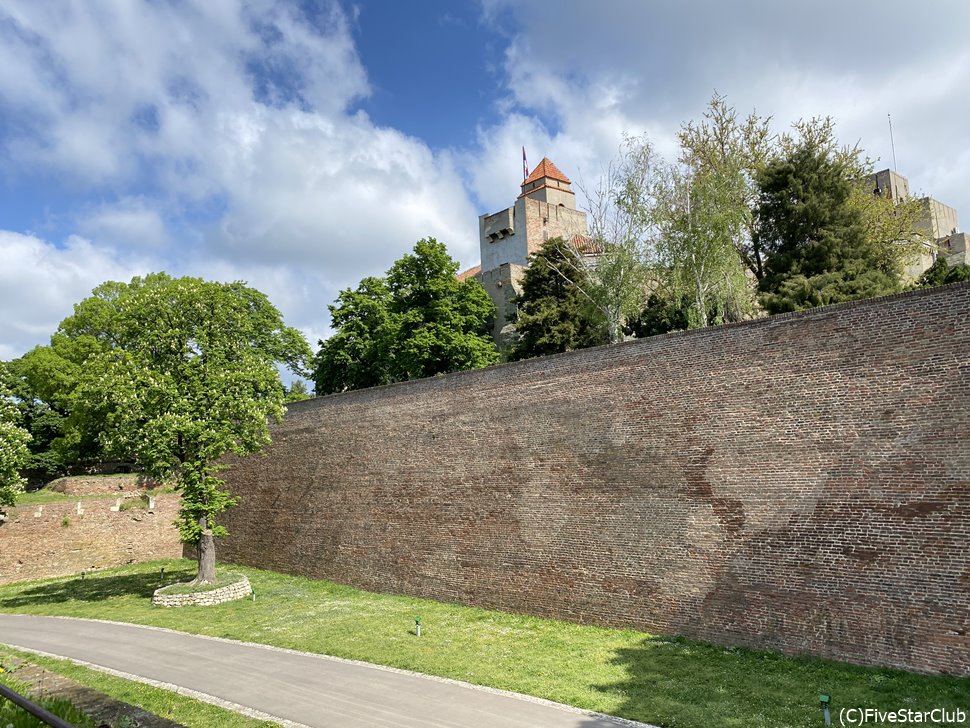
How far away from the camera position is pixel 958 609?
9641 mm

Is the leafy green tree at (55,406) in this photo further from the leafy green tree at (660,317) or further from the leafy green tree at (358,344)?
the leafy green tree at (660,317)

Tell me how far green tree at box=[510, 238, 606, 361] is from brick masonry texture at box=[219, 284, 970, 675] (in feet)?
41.8

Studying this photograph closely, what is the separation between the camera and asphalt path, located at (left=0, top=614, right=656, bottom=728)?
30.9 ft

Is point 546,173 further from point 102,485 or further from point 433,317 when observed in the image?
point 102,485

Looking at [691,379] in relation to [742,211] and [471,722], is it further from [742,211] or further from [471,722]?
[742,211]

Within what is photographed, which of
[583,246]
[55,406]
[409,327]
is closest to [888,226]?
[583,246]

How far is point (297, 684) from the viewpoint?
436 inches

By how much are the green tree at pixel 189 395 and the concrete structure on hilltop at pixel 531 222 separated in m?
23.6

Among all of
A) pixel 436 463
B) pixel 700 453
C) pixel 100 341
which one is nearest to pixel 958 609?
pixel 700 453

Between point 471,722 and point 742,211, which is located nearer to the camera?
point 471,722

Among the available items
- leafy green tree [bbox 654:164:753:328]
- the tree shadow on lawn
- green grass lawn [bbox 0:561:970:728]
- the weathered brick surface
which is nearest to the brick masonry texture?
the tree shadow on lawn

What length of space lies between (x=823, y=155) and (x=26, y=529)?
29.3 metres

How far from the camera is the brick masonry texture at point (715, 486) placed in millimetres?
10133

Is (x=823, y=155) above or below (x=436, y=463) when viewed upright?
above
